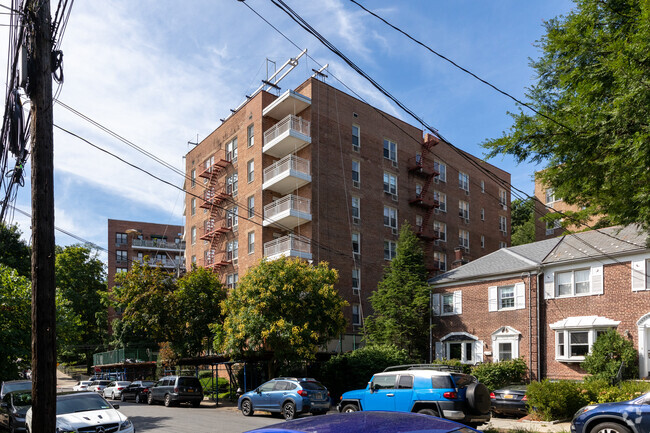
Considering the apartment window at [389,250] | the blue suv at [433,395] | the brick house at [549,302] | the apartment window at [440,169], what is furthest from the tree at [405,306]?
the blue suv at [433,395]

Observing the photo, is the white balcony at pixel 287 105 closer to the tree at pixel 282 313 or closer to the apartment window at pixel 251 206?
the apartment window at pixel 251 206

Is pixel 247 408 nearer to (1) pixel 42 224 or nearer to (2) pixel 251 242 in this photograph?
(1) pixel 42 224

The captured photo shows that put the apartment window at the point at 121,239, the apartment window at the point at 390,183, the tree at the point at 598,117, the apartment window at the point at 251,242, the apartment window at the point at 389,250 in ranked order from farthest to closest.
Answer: the apartment window at the point at 121,239 < the apartment window at the point at 390,183 < the apartment window at the point at 389,250 < the apartment window at the point at 251,242 < the tree at the point at 598,117

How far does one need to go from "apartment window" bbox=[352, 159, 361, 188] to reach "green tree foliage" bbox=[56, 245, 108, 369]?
4344 cm

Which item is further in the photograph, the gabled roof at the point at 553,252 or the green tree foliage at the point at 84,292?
the green tree foliage at the point at 84,292

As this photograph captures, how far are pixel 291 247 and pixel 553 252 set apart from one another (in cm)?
1562

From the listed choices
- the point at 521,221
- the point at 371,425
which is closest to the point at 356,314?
the point at 371,425

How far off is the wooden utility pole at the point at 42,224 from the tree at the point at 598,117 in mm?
9150

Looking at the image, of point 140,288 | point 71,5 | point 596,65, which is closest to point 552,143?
point 596,65

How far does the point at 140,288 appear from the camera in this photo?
36062 millimetres

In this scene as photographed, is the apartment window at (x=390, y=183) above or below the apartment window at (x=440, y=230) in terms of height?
above

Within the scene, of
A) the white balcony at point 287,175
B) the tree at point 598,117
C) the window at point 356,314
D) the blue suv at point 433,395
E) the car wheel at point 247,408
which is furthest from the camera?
the window at point 356,314

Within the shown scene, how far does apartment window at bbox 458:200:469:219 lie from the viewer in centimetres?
4916

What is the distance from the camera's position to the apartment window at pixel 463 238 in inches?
1912
